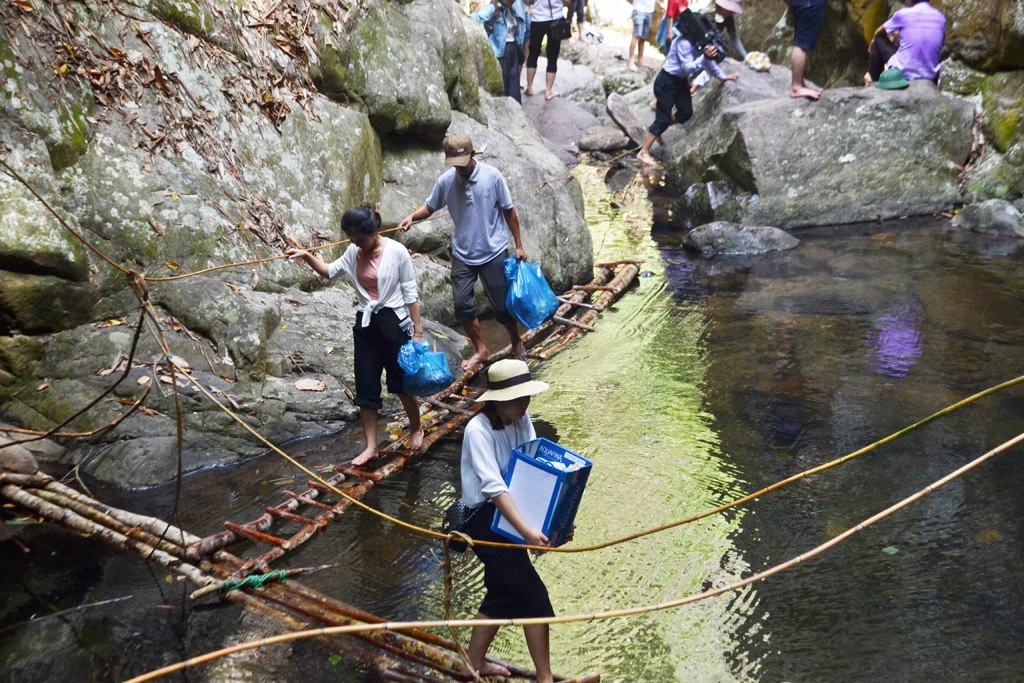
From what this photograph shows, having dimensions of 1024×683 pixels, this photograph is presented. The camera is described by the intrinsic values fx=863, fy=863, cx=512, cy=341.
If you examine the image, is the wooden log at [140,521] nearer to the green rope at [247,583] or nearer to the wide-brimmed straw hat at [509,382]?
the green rope at [247,583]

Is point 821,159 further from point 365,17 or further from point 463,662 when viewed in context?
point 463,662

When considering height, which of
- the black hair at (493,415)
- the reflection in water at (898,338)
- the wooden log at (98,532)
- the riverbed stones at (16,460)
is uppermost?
the black hair at (493,415)

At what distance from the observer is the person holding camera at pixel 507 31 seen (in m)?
12.7

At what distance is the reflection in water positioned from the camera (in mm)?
6793

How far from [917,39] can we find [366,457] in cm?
1004

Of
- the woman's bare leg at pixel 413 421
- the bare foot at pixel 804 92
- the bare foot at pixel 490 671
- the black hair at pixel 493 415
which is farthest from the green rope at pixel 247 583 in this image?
the bare foot at pixel 804 92

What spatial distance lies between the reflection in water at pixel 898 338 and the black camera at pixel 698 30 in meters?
6.03

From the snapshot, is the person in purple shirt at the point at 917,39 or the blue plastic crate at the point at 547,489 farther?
the person in purple shirt at the point at 917,39

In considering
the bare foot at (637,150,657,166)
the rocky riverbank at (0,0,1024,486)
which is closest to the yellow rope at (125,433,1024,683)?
the rocky riverbank at (0,0,1024,486)

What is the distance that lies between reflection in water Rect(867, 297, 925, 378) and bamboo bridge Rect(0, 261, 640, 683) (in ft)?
11.0

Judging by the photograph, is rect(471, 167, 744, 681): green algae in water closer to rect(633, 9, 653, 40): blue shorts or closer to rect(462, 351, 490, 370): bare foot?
rect(462, 351, 490, 370): bare foot

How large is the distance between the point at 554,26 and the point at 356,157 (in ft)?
24.3

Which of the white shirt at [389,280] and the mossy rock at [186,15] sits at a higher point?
the mossy rock at [186,15]

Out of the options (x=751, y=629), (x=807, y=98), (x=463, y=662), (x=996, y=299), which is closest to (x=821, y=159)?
(x=807, y=98)
